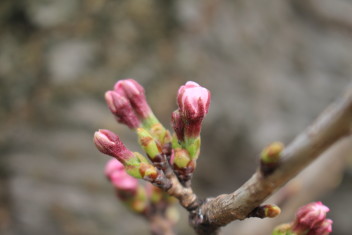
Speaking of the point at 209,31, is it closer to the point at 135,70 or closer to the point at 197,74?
the point at 197,74

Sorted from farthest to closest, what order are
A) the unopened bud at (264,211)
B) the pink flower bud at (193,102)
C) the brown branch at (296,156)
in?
the pink flower bud at (193,102) < the unopened bud at (264,211) < the brown branch at (296,156)

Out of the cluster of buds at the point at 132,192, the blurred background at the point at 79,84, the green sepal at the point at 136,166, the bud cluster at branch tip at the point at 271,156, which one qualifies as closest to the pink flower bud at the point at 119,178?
the cluster of buds at the point at 132,192

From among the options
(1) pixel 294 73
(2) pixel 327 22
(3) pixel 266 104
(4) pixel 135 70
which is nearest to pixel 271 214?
(4) pixel 135 70

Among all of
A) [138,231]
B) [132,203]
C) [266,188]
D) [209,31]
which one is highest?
[209,31]

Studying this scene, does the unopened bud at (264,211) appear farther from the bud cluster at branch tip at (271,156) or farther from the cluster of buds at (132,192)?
the cluster of buds at (132,192)

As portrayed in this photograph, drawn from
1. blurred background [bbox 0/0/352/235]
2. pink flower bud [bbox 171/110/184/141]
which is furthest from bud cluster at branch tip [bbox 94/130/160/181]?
blurred background [bbox 0/0/352/235]

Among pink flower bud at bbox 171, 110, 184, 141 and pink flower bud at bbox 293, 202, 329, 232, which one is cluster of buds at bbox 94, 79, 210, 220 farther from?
pink flower bud at bbox 293, 202, 329, 232

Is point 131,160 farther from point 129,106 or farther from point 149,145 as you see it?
point 129,106
